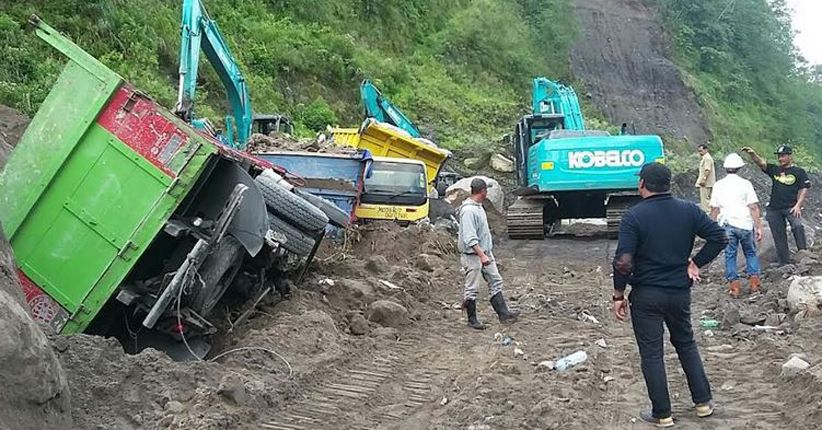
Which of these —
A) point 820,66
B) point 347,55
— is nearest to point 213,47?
point 347,55

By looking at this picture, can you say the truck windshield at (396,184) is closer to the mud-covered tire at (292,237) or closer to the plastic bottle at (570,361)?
the mud-covered tire at (292,237)

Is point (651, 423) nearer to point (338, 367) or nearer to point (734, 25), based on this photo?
point (338, 367)

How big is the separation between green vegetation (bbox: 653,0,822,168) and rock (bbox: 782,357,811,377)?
1788 inches

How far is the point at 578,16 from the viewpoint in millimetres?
50719

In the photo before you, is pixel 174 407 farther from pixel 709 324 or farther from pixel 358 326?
pixel 709 324

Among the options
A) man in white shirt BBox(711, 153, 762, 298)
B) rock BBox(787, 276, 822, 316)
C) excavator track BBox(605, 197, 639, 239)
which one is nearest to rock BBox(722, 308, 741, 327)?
rock BBox(787, 276, 822, 316)

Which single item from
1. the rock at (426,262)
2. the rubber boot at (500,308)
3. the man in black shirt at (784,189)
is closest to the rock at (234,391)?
the rubber boot at (500,308)

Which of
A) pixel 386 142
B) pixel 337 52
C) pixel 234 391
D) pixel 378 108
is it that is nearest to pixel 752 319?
pixel 234 391

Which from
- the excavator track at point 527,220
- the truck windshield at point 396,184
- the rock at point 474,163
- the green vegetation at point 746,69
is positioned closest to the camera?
the truck windshield at point 396,184

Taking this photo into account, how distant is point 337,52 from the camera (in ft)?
97.1

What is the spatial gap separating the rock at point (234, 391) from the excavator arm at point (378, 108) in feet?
50.8

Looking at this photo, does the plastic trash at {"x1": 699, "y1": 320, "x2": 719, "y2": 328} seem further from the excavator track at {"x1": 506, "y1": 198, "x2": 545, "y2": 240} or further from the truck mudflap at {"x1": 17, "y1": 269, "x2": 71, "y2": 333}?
the excavator track at {"x1": 506, "y1": 198, "x2": 545, "y2": 240}

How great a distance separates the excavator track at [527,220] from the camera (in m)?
17.0

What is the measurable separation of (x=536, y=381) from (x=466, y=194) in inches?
547
